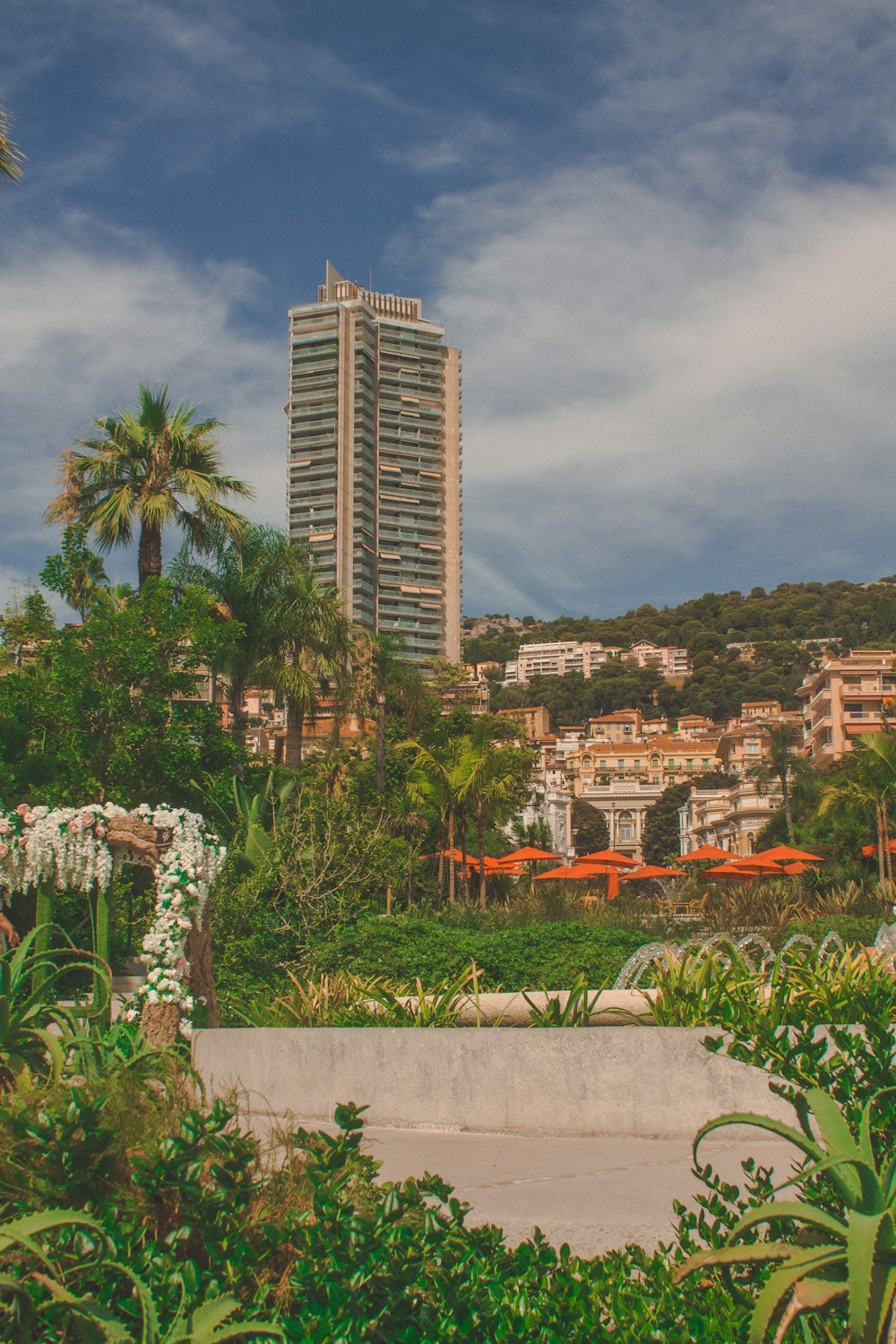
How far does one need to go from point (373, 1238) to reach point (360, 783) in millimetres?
30748

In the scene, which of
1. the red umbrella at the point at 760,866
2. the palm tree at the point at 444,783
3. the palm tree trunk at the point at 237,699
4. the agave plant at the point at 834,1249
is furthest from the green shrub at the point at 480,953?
the red umbrella at the point at 760,866

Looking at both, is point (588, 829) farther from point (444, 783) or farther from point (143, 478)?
point (143, 478)

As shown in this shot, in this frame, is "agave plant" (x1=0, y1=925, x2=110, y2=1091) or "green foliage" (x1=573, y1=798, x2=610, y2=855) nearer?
"agave plant" (x1=0, y1=925, x2=110, y2=1091)

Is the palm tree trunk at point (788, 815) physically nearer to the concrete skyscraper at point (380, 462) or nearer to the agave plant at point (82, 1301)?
the agave plant at point (82, 1301)

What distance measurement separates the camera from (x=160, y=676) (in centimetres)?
1827

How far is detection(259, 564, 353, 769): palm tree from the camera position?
83.9ft

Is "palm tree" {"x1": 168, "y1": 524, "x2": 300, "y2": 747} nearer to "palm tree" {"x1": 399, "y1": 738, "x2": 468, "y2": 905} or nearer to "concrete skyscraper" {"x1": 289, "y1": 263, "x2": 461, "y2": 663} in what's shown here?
"palm tree" {"x1": 399, "y1": 738, "x2": 468, "y2": 905}

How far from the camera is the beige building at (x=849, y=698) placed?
80.8m

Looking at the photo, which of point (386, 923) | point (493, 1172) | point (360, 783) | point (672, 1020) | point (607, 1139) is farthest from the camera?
point (360, 783)

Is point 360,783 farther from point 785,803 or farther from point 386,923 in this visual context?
point 785,803

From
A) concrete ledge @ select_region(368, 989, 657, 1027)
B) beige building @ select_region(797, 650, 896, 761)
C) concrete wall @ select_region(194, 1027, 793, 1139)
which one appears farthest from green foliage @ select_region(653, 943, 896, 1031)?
beige building @ select_region(797, 650, 896, 761)

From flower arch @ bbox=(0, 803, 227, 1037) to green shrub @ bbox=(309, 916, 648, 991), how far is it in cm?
291

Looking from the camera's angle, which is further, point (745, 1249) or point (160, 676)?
point (160, 676)

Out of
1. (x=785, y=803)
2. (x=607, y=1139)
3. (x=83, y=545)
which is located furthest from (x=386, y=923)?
(x=785, y=803)
